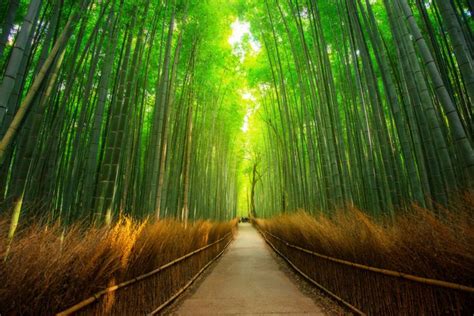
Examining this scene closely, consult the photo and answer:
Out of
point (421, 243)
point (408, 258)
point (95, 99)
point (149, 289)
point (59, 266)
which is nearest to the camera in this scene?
point (59, 266)

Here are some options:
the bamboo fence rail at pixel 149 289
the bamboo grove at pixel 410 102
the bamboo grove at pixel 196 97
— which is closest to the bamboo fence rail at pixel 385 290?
the bamboo grove at pixel 196 97

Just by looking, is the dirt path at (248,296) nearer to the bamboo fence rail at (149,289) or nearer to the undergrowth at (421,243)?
the bamboo fence rail at (149,289)

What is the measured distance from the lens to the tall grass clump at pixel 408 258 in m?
1.45

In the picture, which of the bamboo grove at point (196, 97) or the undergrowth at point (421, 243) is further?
the bamboo grove at point (196, 97)

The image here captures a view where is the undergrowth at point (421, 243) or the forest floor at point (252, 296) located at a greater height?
the undergrowth at point (421, 243)

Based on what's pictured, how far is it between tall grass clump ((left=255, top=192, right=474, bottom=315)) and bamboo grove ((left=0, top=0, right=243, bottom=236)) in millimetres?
2737

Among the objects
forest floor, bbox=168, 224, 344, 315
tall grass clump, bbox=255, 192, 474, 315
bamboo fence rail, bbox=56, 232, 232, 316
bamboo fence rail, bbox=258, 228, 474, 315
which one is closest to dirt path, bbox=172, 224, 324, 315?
forest floor, bbox=168, 224, 344, 315

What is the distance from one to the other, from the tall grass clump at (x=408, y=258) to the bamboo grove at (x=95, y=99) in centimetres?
274

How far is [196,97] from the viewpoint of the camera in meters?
8.02

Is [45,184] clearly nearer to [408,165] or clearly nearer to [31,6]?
[31,6]

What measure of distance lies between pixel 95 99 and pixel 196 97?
120 inches

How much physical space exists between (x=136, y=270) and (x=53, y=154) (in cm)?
240

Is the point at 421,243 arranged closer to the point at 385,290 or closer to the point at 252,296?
the point at 385,290

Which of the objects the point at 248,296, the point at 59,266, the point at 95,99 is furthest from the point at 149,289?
the point at 95,99
